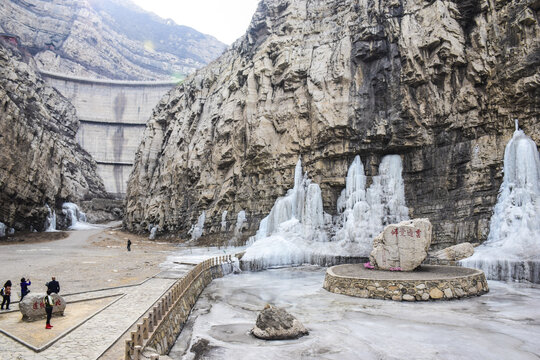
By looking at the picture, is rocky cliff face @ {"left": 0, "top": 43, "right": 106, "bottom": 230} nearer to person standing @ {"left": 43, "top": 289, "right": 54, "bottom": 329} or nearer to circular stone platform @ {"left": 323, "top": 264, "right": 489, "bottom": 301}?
person standing @ {"left": 43, "top": 289, "right": 54, "bottom": 329}

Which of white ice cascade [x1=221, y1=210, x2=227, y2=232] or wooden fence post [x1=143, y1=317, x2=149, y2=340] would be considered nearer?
wooden fence post [x1=143, y1=317, x2=149, y2=340]

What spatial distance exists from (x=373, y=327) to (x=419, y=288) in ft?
15.0

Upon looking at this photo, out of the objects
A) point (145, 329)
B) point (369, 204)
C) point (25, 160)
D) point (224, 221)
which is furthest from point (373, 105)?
point (25, 160)

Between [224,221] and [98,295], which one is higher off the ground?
[224,221]

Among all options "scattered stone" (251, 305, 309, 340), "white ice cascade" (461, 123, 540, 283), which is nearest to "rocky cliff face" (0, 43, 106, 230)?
"scattered stone" (251, 305, 309, 340)

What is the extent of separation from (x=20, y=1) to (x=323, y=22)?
319 ft

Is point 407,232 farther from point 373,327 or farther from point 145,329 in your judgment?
point 145,329

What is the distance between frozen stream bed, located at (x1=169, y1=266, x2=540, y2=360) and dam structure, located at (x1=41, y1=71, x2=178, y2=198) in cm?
8174

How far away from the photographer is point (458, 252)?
2297 centimetres

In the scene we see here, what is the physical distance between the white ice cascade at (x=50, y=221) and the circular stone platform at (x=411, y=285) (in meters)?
46.3

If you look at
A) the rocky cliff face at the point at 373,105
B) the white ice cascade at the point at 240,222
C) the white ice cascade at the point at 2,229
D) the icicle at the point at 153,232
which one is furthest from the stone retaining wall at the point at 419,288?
the white ice cascade at the point at 2,229

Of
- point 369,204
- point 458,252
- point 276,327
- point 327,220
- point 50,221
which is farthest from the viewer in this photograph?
point 50,221

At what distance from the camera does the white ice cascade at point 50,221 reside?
51406mm

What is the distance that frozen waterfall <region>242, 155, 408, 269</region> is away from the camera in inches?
1150
